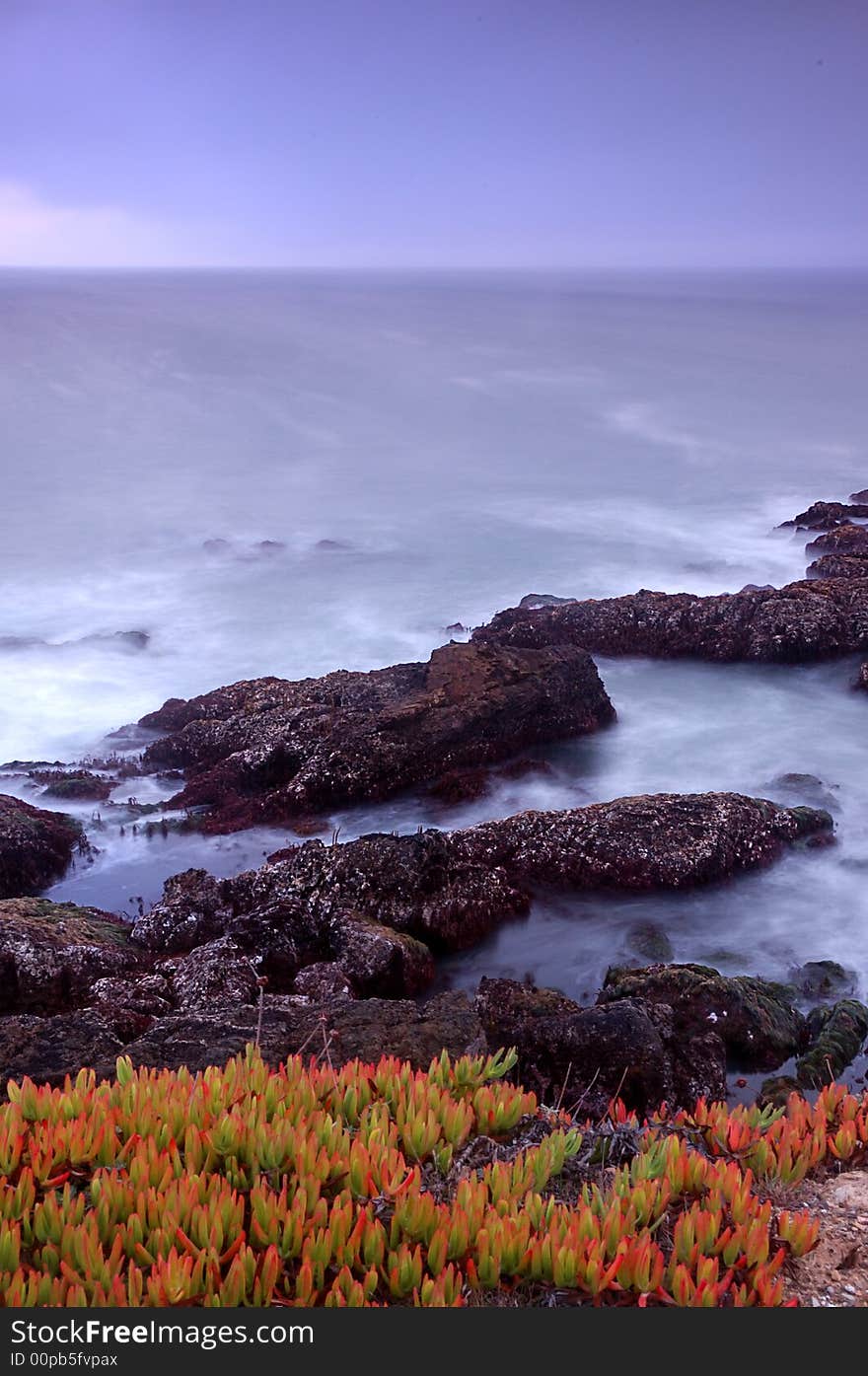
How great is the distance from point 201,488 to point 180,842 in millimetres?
27259

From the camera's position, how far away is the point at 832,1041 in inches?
328

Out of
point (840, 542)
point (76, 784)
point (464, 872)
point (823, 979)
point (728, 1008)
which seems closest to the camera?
point (728, 1008)

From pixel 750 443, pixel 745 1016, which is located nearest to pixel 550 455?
pixel 750 443

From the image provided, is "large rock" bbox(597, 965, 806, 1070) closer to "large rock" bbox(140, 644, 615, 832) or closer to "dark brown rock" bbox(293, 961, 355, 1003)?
"dark brown rock" bbox(293, 961, 355, 1003)

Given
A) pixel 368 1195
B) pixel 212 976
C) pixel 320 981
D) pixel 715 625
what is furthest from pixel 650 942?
pixel 715 625

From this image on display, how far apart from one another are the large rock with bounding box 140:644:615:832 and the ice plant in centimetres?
896

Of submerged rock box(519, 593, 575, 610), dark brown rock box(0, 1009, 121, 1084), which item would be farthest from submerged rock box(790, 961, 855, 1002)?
submerged rock box(519, 593, 575, 610)

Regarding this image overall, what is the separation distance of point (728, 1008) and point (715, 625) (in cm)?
1175

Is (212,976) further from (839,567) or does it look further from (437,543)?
(437,543)

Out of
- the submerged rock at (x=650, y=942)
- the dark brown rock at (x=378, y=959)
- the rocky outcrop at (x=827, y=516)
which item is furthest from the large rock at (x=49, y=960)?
the rocky outcrop at (x=827, y=516)

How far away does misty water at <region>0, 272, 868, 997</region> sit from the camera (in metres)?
12.6

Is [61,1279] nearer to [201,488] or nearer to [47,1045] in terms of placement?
[47,1045]

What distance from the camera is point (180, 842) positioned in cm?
1318

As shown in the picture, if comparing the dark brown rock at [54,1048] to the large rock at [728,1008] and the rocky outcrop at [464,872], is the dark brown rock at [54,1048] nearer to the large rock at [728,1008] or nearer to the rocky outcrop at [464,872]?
the rocky outcrop at [464,872]
